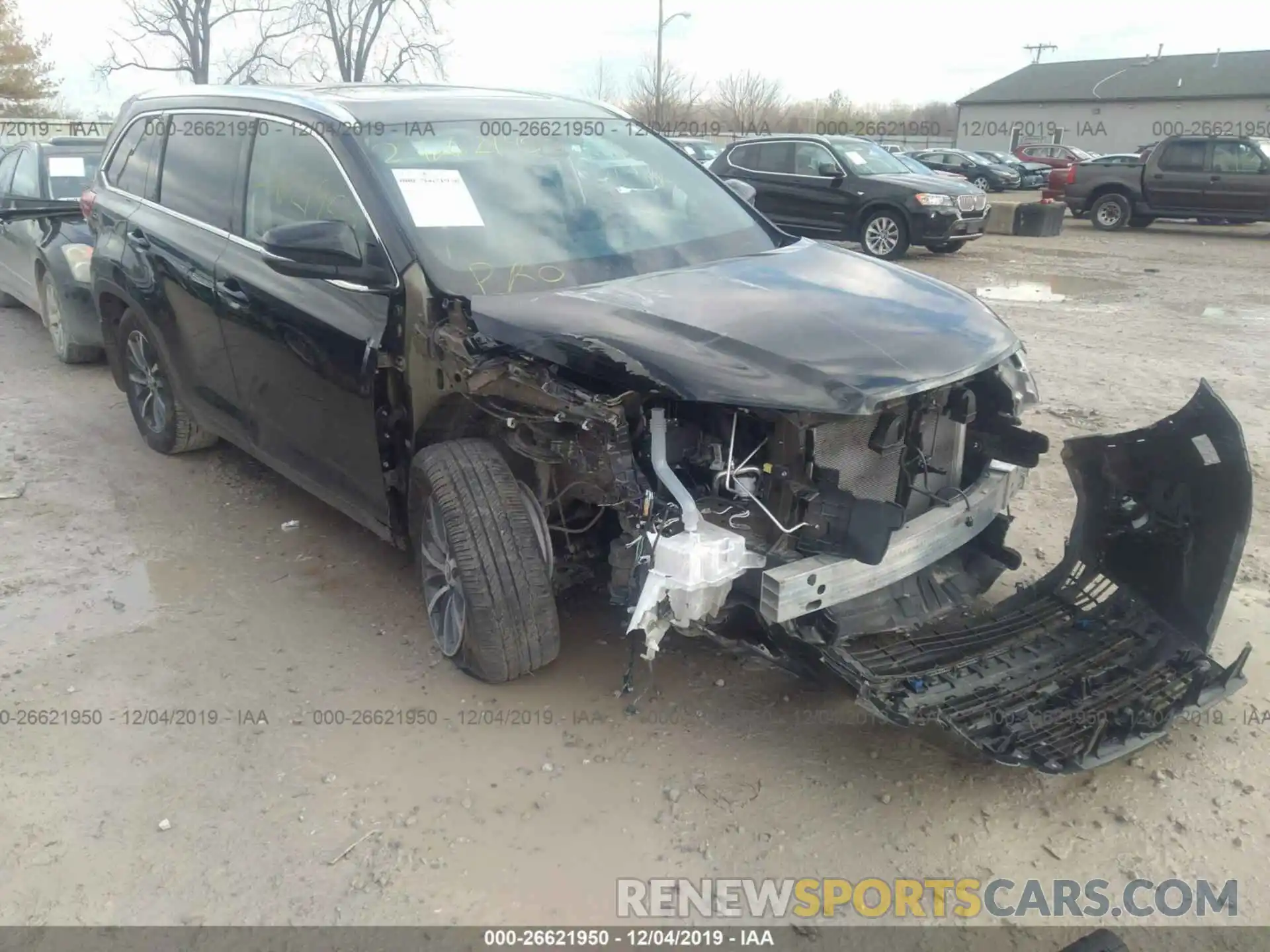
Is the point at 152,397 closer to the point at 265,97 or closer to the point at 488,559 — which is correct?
the point at 265,97

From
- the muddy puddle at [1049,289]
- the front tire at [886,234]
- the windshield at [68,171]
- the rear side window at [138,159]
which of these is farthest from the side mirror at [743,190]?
the front tire at [886,234]

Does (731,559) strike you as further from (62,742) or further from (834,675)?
(62,742)

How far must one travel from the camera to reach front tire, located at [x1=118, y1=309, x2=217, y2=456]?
16.7ft

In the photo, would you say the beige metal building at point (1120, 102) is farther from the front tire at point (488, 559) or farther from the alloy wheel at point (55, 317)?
the front tire at point (488, 559)

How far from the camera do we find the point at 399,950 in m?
2.39

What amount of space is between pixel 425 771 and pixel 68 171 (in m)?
6.67

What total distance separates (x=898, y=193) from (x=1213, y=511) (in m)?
10.6

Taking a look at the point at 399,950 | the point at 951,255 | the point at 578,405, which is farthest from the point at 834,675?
the point at 951,255

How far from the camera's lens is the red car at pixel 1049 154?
32.1m

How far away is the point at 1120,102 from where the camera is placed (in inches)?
1752

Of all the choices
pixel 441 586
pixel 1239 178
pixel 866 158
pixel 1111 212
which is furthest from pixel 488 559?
pixel 1111 212

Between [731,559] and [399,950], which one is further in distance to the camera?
[731,559]

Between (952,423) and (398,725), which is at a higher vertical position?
(952,423)

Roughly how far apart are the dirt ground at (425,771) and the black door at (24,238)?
12.7 ft
